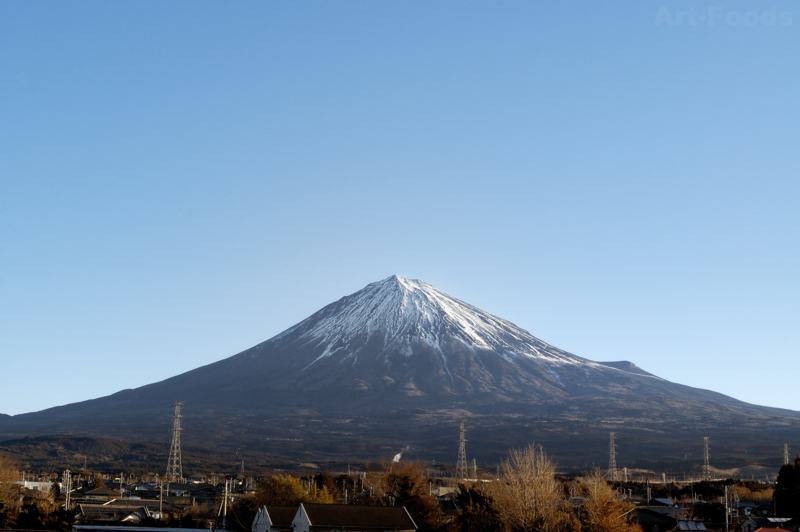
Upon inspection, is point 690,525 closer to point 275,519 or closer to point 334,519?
point 334,519

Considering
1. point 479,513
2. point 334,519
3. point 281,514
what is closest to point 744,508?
point 479,513

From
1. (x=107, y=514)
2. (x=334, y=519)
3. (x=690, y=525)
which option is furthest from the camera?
(x=107, y=514)

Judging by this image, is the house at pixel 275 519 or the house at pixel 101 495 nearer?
the house at pixel 275 519

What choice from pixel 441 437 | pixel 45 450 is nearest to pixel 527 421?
pixel 441 437

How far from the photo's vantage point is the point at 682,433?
176m

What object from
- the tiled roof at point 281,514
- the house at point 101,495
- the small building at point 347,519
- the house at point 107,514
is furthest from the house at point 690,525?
the house at point 101,495

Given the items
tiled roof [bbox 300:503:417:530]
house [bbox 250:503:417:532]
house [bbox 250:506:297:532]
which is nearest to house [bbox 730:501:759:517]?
tiled roof [bbox 300:503:417:530]

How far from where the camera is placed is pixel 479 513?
44.4 meters

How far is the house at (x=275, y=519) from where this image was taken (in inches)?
1730

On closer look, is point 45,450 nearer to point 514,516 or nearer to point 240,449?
point 240,449

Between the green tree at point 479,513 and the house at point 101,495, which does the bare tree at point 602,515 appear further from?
the house at point 101,495

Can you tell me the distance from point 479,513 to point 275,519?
1003 centimetres

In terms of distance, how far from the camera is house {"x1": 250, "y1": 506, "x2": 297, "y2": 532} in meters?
43.9

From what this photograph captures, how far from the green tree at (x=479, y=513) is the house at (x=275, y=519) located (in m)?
8.55
